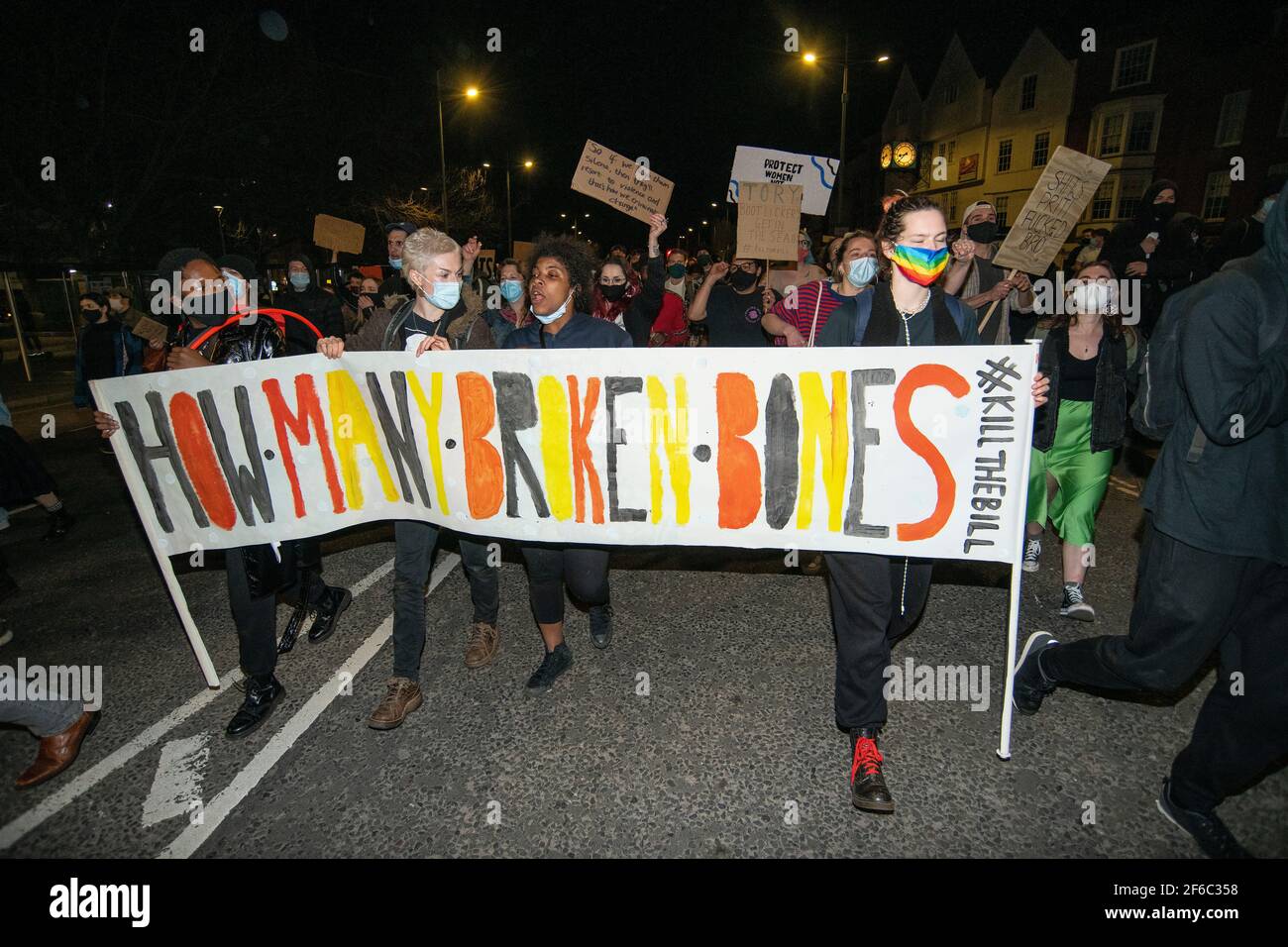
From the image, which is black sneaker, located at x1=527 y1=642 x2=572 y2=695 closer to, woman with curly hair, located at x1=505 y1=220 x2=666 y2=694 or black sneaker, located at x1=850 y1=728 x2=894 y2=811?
woman with curly hair, located at x1=505 y1=220 x2=666 y2=694

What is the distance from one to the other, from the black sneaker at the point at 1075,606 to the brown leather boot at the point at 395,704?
154 inches

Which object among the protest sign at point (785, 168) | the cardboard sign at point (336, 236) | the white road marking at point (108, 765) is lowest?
the white road marking at point (108, 765)

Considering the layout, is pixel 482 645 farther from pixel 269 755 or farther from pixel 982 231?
pixel 982 231

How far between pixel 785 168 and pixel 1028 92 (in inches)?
1400

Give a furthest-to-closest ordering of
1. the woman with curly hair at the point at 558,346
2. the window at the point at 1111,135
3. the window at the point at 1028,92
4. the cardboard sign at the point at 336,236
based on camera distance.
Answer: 1. the window at the point at 1028,92
2. the window at the point at 1111,135
3. the cardboard sign at the point at 336,236
4. the woman with curly hair at the point at 558,346

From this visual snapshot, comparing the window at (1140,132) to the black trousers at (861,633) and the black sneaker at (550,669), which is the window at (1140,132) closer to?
the black trousers at (861,633)

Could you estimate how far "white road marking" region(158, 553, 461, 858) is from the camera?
105 inches

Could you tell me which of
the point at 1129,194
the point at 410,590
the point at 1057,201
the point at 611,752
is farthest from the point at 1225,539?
the point at 1129,194

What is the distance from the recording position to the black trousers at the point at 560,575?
363 centimetres

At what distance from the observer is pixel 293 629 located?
4227mm

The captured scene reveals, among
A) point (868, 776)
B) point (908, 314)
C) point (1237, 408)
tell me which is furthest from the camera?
point (908, 314)

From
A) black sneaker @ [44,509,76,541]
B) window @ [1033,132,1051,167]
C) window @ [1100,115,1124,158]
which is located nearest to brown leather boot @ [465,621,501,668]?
black sneaker @ [44,509,76,541]

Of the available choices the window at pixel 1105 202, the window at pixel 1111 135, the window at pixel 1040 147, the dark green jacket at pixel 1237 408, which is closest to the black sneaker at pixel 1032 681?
the dark green jacket at pixel 1237 408

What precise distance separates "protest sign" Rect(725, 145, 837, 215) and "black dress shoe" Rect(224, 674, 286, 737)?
663cm
